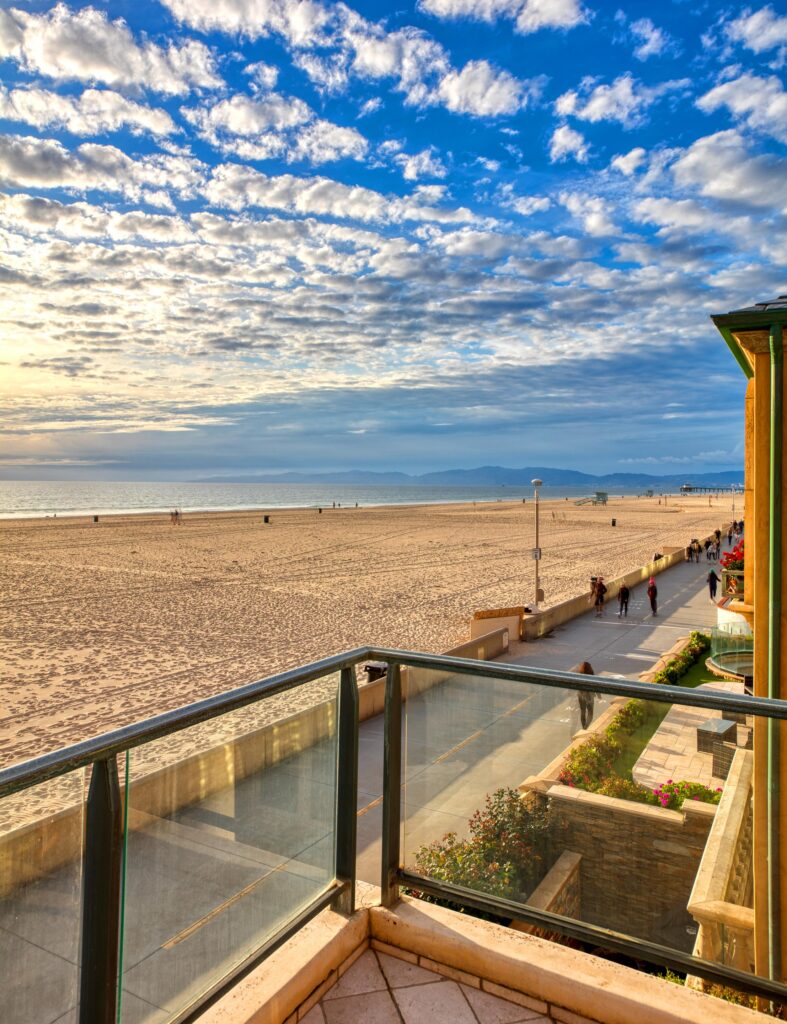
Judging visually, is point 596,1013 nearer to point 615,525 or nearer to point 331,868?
point 331,868

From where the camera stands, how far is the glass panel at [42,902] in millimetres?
1768

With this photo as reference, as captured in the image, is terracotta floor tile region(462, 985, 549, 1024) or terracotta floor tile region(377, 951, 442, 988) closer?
terracotta floor tile region(462, 985, 549, 1024)

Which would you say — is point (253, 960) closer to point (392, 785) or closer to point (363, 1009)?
point (363, 1009)

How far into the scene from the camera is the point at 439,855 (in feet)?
10.1

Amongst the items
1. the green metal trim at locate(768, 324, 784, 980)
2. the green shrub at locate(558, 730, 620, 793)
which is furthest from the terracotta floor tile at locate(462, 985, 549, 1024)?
the green metal trim at locate(768, 324, 784, 980)

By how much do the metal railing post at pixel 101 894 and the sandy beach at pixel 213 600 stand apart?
9.87 m

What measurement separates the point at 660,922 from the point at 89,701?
507 inches

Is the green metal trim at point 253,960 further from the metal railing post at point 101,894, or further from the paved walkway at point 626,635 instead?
the paved walkway at point 626,635

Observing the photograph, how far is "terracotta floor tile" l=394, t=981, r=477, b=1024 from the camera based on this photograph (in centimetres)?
258

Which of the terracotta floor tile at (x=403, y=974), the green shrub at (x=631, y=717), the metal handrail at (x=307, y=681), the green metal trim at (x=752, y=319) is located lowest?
the terracotta floor tile at (x=403, y=974)

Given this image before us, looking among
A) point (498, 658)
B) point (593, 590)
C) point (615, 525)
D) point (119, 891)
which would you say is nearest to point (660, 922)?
point (119, 891)

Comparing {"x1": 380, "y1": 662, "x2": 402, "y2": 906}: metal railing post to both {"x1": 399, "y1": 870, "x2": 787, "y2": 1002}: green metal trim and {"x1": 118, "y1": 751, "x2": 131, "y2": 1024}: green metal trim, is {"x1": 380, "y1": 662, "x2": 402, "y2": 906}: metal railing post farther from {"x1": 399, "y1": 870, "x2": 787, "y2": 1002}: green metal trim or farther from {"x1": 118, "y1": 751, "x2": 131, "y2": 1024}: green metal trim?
{"x1": 118, "y1": 751, "x2": 131, "y2": 1024}: green metal trim

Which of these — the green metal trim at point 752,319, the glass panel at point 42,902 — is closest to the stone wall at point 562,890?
the glass panel at point 42,902

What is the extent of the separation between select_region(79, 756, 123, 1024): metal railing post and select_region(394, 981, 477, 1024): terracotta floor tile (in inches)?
44.0
